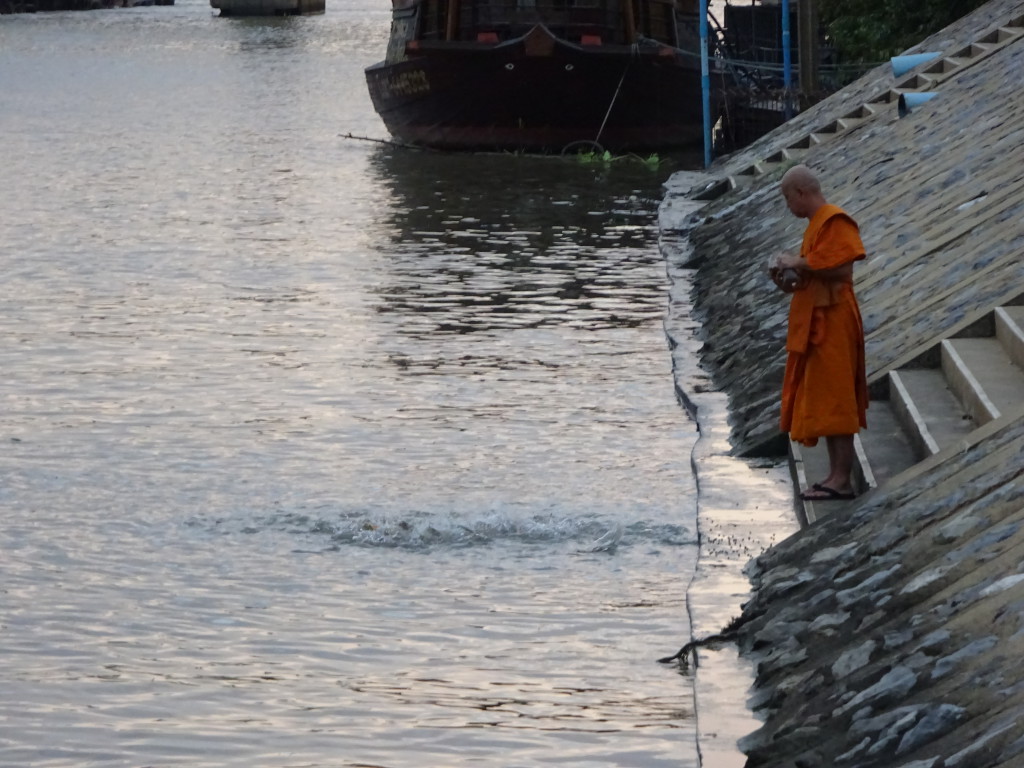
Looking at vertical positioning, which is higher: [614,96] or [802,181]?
[802,181]

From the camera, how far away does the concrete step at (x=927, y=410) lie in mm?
8695

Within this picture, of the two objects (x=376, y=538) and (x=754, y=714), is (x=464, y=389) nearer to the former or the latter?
(x=376, y=538)

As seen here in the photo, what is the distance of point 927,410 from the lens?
9180mm

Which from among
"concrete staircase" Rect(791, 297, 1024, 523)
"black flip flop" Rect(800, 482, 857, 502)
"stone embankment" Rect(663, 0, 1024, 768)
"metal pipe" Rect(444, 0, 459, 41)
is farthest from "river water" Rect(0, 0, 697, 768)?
"metal pipe" Rect(444, 0, 459, 41)

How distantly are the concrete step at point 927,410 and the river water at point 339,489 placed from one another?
1.23 m

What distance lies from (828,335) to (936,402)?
107cm

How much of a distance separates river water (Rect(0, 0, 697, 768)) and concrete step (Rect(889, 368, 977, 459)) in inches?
48.6

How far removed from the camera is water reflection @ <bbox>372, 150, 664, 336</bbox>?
54.6ft

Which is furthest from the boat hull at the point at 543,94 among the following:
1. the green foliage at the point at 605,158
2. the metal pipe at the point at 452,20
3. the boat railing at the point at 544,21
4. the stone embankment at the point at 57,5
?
the stone embankment at the point at 57,5

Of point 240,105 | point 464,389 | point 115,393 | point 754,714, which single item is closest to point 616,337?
point 464,389

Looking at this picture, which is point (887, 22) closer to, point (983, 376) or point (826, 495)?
point (983, 376)

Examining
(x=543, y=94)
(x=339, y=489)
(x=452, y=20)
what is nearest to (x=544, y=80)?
(x=543, y=94)

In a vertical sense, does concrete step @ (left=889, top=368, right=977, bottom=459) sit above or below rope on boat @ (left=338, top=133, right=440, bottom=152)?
above

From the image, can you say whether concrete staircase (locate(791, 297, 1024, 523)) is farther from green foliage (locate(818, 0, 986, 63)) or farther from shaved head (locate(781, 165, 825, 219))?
green foliage (locate(818, 0, 986, 63))
